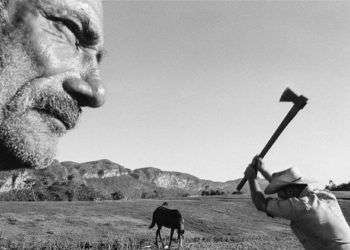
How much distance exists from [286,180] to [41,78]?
17.3 ft

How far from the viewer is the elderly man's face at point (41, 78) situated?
1509mm

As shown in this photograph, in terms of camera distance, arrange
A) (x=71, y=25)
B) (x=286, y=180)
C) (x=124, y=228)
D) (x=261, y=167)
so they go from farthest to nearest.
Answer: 1. (x=124, y=228)
2. (x=261, y=167)
3. (x=286, y=180)
4. (x=71, y=25)

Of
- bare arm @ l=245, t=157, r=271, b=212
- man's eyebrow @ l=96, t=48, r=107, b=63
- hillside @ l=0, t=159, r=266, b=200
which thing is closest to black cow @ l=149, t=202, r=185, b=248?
hillside @ l=0, t=159, r=266, b=200

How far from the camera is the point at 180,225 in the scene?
1925 cm

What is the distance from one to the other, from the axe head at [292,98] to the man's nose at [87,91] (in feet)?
15.7

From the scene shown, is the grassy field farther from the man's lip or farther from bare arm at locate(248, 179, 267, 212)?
the man's lip

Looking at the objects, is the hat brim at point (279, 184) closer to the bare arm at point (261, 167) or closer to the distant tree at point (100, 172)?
the bare arm at point (261, 167)

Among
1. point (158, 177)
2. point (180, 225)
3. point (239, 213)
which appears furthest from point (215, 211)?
point (158, 177)

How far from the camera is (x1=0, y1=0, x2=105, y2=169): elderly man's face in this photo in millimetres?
1509

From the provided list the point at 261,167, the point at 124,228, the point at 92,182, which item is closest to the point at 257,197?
the point at 261,167

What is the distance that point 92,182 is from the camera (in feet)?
213

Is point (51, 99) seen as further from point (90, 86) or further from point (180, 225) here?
point (180, 225)

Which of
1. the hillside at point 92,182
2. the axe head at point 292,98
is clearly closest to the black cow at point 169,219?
the hillside at point 92,182

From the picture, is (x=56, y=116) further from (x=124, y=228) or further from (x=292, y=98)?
(x=124, y=228)
